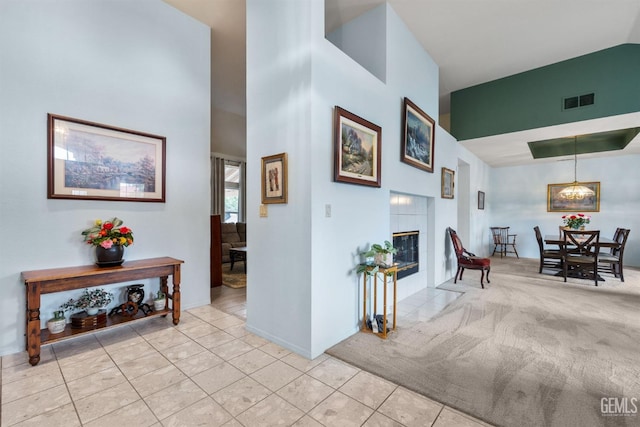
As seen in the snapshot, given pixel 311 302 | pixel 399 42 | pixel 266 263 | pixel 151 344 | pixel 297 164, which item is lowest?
pixel 151 344

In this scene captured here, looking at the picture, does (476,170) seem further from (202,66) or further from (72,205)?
(72,205)

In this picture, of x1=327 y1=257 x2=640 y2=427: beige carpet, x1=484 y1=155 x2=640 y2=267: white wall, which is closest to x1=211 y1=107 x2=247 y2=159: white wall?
x1=327 y1=257 x2=640 y2=427: beige carpet

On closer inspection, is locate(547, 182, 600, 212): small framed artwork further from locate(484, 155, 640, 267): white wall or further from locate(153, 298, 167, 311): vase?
locate(153, 298, 167, 311): vase

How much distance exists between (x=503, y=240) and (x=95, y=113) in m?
9.94

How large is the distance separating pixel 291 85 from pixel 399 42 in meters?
2.01

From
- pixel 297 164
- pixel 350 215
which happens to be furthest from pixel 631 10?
pixel 297 164

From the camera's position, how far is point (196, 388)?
6.32 ft

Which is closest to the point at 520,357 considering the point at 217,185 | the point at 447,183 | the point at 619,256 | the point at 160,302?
the point at 447,183

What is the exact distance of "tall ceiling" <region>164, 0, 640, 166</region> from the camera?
3395mm

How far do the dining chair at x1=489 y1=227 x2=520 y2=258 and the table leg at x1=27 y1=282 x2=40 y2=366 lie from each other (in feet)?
31.8

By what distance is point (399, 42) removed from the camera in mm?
3605

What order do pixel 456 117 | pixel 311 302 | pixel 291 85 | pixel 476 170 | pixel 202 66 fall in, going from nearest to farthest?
pixel 311 302 → pixel 291 85 → pixel 202 66 → pixel 456 117 → pixel 476 170

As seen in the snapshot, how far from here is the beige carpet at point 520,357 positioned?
1.78 meters

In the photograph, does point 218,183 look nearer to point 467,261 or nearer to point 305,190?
point 305,190
